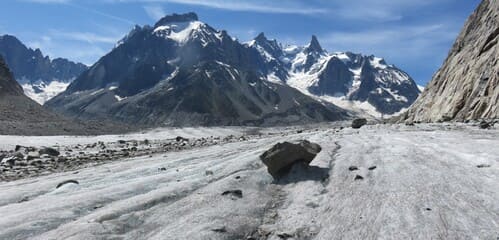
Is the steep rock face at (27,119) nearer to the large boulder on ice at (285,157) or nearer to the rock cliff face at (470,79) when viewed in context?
the rock cliff face at (470,79)

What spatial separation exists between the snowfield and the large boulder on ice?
0.39 m

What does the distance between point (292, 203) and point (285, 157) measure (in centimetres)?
302

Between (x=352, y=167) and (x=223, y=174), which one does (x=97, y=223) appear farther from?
(x=352, y=167)

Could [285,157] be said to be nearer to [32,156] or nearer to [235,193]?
[235,193]

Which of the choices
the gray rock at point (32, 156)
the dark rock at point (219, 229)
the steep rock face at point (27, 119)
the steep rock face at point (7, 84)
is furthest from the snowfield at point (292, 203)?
the steep rock face at point (7, 84)

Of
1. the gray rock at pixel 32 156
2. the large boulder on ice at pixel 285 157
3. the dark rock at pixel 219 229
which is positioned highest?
the large boulder on ice at pixel 285 157

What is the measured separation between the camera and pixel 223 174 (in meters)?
17.8

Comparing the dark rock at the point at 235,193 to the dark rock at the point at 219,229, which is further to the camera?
the dark rock at the point at 235,193

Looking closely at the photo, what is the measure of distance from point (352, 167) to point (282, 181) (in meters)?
2.44

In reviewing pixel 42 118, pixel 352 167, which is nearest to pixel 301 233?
pixel 352 167

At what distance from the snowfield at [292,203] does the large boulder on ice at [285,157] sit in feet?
1.27

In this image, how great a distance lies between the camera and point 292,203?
13.4 meters

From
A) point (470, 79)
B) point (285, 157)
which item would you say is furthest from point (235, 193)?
point (470, 79)

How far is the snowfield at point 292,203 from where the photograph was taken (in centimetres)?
1105
